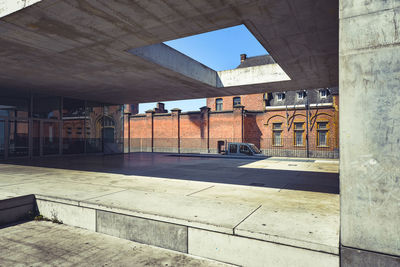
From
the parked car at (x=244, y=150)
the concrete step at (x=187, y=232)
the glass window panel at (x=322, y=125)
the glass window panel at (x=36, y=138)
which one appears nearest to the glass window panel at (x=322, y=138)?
the glass window panel at (x=322, y=125)

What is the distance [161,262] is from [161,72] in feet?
26.4

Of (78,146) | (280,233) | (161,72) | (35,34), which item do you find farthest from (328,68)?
(78,146)

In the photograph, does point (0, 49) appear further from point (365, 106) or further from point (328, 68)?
point (328, 68)

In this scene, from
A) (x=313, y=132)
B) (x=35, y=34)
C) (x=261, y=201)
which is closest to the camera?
(x=261, y=201)

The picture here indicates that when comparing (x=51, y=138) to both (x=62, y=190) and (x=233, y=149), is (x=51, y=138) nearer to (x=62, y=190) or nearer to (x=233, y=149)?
(x=62, y=190)

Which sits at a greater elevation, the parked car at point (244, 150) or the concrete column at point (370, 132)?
the concrete column at point (370, 132)

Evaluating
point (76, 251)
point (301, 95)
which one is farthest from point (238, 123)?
point (76, 251)

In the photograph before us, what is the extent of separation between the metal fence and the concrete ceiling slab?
526 inches

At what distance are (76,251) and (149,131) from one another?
29603mm

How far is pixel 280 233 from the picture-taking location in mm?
3193

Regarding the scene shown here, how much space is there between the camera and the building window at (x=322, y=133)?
81.3 ft

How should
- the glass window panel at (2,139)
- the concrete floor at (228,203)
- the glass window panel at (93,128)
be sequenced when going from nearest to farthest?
1. the concrete floor at (228,203)
2. the glass window panel at (2,139)
3. the glass window panel at (93,128)

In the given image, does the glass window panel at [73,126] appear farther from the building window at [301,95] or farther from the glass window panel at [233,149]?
the building window at [301,95]

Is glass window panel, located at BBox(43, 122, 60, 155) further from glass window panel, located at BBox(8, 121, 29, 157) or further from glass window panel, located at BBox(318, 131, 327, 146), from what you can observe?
glass window panel, located at BBox(318, 131, 327, 146)
